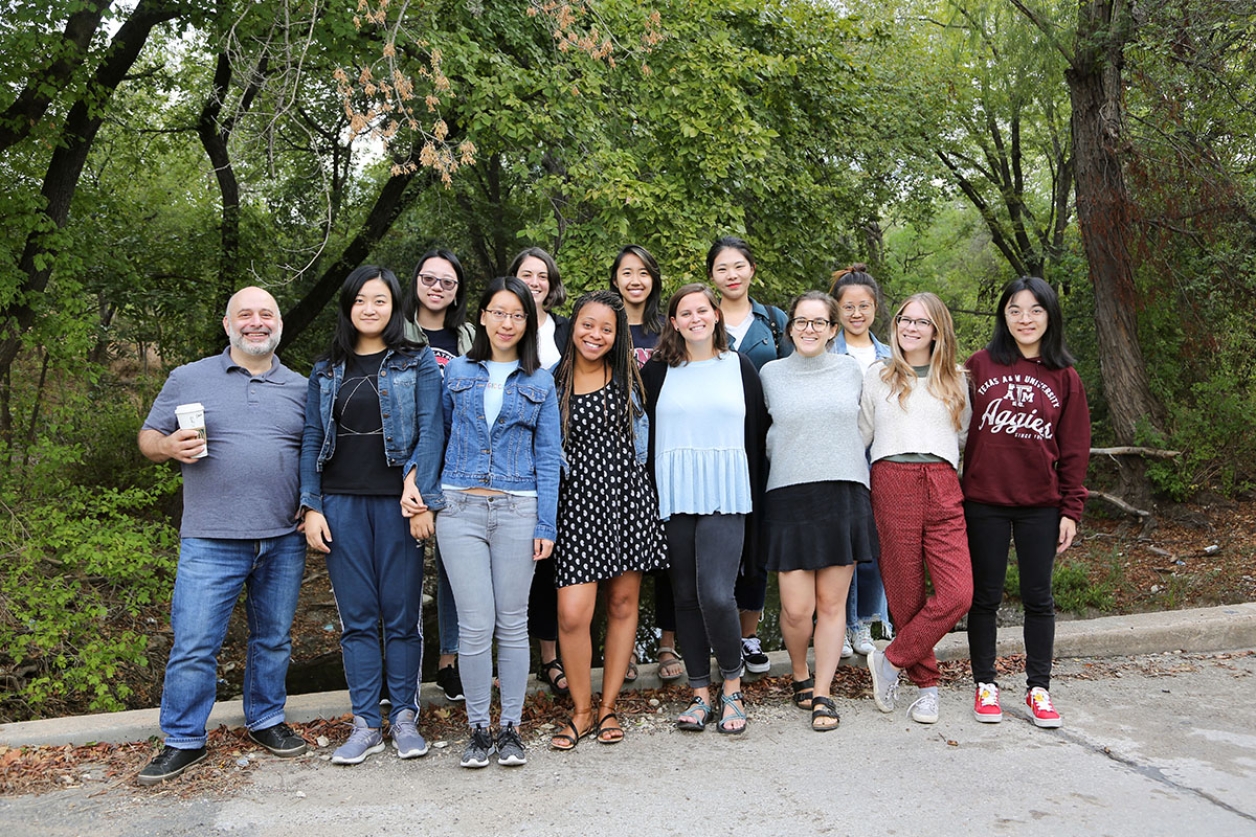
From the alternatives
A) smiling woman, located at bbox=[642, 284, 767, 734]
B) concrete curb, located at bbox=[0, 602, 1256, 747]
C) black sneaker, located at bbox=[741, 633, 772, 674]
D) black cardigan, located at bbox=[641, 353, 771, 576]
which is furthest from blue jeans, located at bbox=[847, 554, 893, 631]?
smiling woman, located at bbox=[642, 284, 767, 734]

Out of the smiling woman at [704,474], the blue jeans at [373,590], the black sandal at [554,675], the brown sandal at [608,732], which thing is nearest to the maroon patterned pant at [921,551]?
the smiling woman at [704,474]

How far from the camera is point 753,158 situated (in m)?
8.49

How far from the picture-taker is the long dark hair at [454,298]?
15.3 ft

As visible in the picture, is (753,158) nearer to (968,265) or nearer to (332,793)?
(332,793)

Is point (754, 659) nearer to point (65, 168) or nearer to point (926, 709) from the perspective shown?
point (926, 709)

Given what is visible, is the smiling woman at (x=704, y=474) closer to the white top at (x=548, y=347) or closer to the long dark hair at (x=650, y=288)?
the long dark hair at (x=650, y=288)

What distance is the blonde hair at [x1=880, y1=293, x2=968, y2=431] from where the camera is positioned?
4.45 meters

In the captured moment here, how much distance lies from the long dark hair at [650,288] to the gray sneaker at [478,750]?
2103mm

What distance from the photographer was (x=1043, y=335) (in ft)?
14.7

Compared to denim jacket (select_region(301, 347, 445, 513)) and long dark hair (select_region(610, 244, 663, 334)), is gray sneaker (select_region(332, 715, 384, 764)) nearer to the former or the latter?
denim jacket (select_region(301, 347, 445, 513))

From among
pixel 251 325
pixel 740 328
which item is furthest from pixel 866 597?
pixel 251 325

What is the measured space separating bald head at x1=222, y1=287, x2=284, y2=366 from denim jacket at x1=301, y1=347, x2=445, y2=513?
0.26m

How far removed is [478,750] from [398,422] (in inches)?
56.4

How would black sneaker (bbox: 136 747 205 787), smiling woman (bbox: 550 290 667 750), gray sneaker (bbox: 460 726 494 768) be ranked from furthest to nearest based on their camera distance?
smiling woman (bbox: 550 290 667 750)
gray sneaker (bbox: 460 726 494 768)
black sneaker (bbox: 136 747 205 787)
